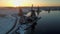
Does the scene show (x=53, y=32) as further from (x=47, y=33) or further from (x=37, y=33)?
(x=37, y=33)

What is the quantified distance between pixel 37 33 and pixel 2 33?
2.11 m

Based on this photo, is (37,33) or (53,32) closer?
(37,33)

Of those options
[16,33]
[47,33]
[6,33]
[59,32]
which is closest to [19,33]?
[16,33]

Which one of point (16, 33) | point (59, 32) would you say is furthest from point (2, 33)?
point (59, 32)

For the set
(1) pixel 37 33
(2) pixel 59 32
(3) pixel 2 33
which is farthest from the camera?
(2) pixel 59 32

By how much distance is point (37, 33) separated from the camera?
5.80 m

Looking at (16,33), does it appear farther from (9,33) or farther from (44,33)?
(44,33)

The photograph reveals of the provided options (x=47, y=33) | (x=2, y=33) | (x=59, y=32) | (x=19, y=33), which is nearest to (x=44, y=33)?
(x=47, y=33)

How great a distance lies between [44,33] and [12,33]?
2.22 meters

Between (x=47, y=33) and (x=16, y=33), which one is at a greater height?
(x=16, y=33)

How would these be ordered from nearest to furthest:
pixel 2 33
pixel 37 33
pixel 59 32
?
pixel 2 33 → pixel 37 33 → pixel 59 32

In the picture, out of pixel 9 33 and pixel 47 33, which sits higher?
pixel 9 33

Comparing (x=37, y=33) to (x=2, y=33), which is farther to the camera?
(x=37, y=33)

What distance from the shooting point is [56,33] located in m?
6.09
